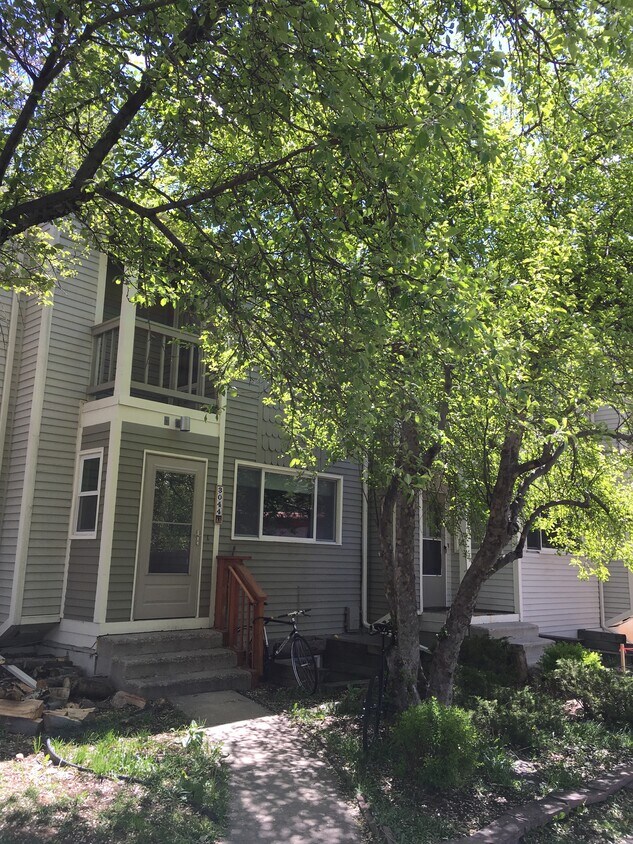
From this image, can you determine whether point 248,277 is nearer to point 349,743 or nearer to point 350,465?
point 349,743

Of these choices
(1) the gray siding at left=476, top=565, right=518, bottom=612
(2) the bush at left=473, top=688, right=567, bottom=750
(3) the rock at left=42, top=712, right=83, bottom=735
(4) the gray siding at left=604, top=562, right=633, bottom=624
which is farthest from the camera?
(4) the gray siding at left=604, top=562, right=633, bottom=624

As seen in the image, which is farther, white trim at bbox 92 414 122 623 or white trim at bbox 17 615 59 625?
white trim at bbox 17 615 59 625

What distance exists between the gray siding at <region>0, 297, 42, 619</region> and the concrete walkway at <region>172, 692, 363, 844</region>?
3356 mm

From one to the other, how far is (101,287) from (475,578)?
7.01 m

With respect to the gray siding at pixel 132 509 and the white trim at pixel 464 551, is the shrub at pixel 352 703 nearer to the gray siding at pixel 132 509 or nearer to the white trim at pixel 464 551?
the gray siding at pixel 132 509

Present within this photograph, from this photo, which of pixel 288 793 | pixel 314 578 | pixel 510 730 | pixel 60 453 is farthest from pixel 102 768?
pixel 314 578

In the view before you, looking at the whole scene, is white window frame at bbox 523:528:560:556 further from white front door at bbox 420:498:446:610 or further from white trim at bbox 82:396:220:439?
white trim at bbox 82:396:220:439

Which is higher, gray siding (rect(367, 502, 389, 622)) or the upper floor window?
the upper floor window

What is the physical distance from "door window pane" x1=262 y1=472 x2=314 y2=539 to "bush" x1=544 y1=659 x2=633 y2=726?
4715mm

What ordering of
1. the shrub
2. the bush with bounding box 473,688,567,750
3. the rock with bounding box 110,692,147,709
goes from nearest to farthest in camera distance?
the bush with bounding box 473,688,567,750 → the rock with bounding box 110,692,147,709 → the shrub

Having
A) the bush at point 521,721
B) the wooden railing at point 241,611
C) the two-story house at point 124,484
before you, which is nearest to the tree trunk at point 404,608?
the bush at point 521,721

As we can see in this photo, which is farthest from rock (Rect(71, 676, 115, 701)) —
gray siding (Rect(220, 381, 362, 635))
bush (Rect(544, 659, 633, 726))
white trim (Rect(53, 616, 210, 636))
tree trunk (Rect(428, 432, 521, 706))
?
bush (Rect(544, 659, 633, 726))

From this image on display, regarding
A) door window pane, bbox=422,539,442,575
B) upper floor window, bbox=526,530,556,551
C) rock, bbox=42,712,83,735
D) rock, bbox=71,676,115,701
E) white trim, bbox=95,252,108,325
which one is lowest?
rock, bbox=42,712,83,735

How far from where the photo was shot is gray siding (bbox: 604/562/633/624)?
1577cm
